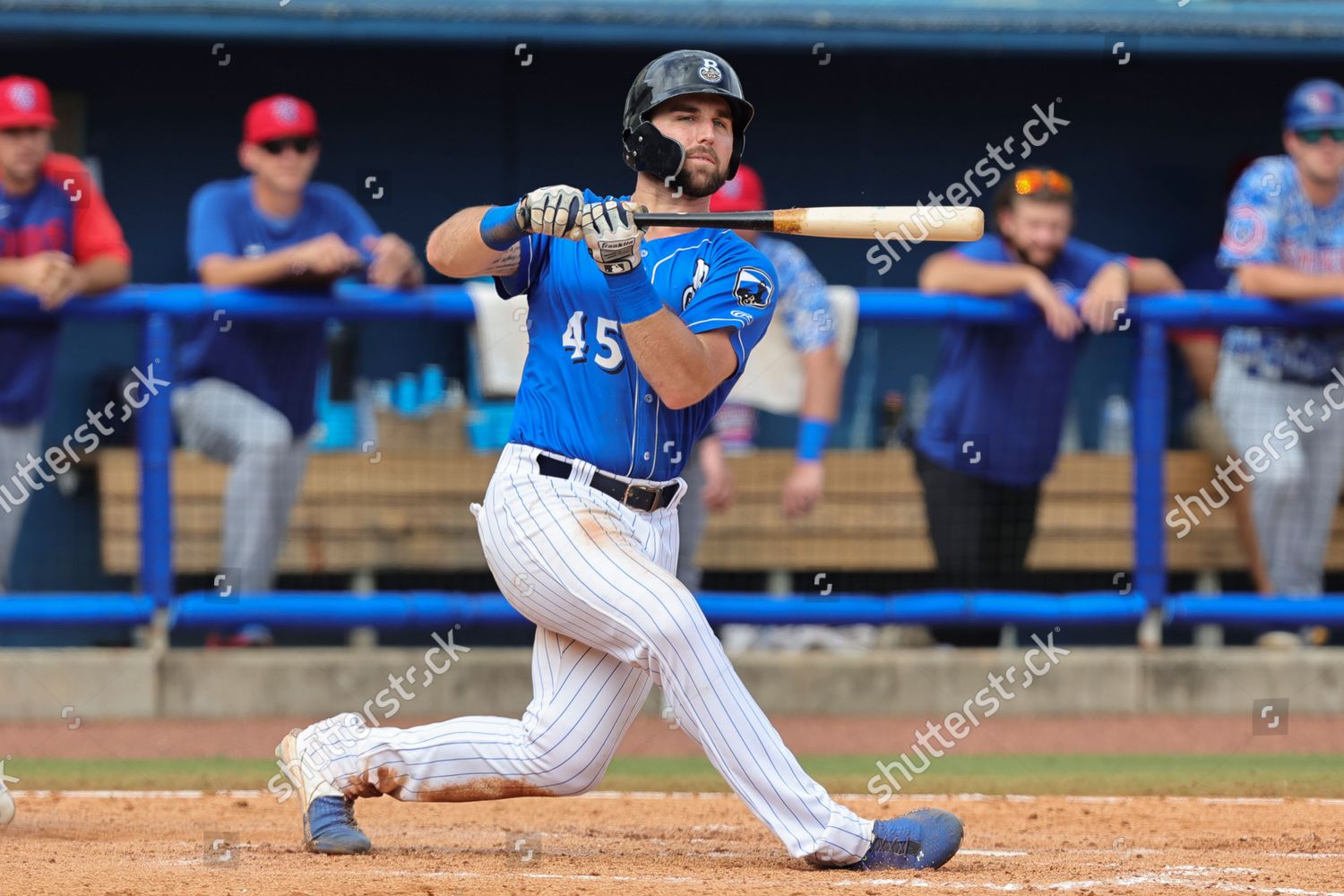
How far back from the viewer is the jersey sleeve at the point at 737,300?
12.6ft

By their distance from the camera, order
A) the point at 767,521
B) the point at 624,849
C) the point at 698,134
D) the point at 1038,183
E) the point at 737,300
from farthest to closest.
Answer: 1. the point at 767,521
2. the point at 1038,183
3. the point at 624,849
4. the point at 698,134
5. the point at 737,300

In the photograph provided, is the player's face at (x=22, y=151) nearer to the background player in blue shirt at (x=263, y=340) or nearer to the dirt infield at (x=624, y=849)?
the background player in blue shirt at (x=263, y=340)

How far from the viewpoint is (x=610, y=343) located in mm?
3904

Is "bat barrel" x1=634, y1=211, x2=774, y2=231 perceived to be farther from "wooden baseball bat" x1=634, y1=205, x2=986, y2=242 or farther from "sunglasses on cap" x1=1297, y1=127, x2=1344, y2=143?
"sunglasses on cap" x1=1297, y1=127, x2=1344, y2=143

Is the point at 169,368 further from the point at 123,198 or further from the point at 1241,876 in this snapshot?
the point at 1241,876

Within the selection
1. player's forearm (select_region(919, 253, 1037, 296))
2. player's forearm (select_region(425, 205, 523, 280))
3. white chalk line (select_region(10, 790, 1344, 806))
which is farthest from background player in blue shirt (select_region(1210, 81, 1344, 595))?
player's forearm (select_region(425, 205, 523, 280))

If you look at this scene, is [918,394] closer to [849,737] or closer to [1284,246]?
[1284,246]

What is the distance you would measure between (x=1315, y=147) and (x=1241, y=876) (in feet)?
12.1

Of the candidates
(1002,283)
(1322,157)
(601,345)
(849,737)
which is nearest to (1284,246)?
(1322,157)

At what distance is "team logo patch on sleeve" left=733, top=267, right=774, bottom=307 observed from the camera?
12.7 ft

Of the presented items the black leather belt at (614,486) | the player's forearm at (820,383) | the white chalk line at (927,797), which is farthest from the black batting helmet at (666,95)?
the player's forearm at (820,383)

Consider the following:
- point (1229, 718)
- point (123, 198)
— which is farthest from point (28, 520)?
point (1229, 718)

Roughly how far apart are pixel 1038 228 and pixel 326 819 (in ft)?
11.7

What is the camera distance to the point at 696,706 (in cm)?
377
